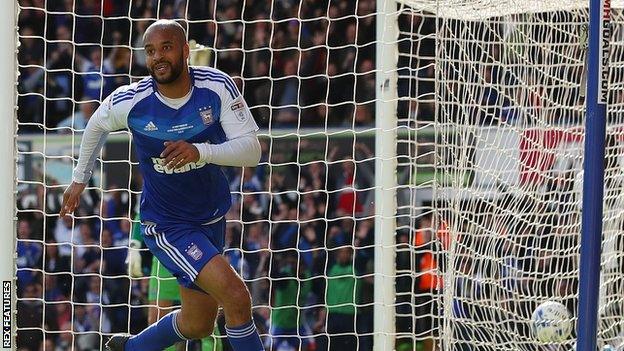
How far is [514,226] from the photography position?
7.49 metres

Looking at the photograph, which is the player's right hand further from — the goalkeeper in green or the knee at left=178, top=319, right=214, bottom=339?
the goalkeeper in green

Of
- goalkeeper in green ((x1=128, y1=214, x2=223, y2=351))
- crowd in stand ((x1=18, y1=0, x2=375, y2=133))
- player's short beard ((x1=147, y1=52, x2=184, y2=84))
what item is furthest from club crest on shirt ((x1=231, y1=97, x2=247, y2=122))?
crowd in stand ((x1=18, y1=0, x2=375, y2=133))

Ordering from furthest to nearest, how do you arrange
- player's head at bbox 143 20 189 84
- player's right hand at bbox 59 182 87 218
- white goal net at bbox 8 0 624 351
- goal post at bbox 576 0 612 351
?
white goal net at bbox 8 0 624 351 → player's right hand at bbox 59 182 87 218 → player's head at bbox 143 20 189 84 → goal post at bbox 576 0 612 351

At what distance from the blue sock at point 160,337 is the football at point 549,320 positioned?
216cm

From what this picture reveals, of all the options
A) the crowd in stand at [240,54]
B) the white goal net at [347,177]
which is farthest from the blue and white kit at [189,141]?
the crowd in stand at [240,54]

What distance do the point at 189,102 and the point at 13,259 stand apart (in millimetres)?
1234

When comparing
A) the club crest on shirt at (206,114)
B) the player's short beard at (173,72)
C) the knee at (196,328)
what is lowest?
the knee at (196,328)

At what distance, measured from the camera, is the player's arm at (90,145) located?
232 inches

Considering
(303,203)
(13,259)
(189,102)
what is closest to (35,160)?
(303,203)

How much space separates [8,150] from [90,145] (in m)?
0.48

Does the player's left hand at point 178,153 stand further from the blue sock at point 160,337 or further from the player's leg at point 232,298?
the blue sock at point 160,337

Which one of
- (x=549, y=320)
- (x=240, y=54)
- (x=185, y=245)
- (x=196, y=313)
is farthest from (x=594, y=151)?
(x=240, y=54)

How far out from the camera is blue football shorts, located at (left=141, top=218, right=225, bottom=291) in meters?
5.77

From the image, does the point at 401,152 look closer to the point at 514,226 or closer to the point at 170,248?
the point at 514,226
